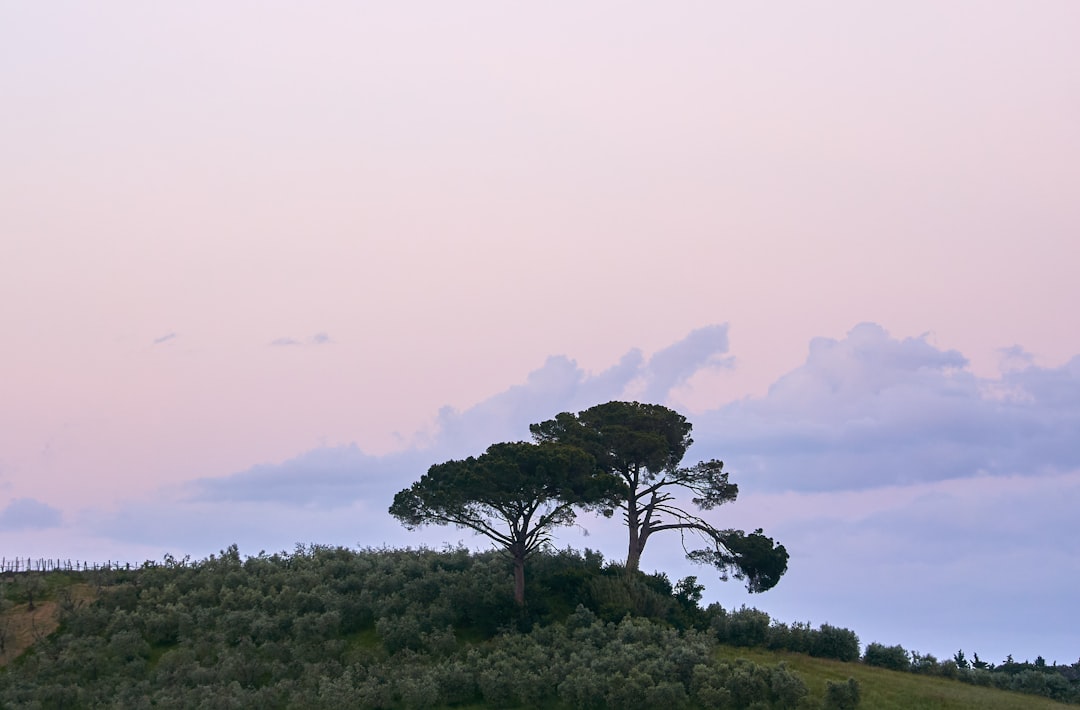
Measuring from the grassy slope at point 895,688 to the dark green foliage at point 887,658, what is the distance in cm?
179

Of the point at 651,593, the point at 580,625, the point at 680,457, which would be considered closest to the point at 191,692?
the point at 580,625

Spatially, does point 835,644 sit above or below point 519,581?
below

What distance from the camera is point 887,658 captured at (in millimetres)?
62844

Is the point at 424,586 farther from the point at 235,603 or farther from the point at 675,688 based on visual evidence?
the point at 675,688

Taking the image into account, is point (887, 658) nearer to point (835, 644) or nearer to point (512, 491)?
point (835, 644)

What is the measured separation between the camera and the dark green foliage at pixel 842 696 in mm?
50562

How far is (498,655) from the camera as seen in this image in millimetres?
55281

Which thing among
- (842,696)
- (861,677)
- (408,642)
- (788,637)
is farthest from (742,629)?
(408,642)

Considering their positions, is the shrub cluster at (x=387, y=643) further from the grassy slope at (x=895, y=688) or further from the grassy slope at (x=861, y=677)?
the grassy slope at (x=895, y=688)

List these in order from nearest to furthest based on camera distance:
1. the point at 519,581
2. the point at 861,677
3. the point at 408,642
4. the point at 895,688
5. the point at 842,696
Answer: the point at 842,696, the point at 895,688, the point at 861,677, the point at 408,642, the point at 519,581

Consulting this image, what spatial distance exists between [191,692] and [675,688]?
2242 cm

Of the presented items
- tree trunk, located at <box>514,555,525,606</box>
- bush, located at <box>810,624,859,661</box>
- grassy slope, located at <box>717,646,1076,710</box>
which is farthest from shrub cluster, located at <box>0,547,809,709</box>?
bush, located at <box>810,624,859,661</box>

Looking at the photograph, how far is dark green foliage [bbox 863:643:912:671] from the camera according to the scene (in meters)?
62.7

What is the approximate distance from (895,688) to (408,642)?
2385 centimetres
